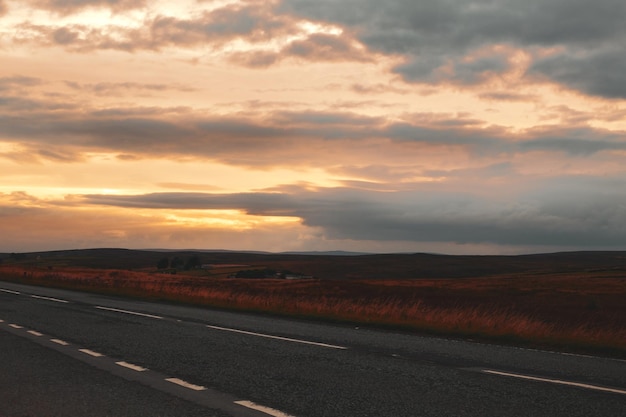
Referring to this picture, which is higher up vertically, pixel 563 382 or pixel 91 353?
pixel 563 382

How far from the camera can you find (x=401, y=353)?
456 inches

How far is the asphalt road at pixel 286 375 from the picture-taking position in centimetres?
717

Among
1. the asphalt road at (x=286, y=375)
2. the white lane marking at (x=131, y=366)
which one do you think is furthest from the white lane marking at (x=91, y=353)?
the white lane marking at (x=131, y=366)

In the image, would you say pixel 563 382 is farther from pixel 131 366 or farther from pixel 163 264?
pixel 163 264

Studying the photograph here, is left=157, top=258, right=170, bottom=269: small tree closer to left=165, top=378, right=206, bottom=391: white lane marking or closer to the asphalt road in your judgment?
the asphalt road

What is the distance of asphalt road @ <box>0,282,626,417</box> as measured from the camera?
7.17m

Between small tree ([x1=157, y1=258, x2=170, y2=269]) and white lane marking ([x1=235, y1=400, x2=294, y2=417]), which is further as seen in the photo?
small tree ([x1=157, y1=258, x2=170, y2=269])

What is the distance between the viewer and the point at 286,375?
913 cm

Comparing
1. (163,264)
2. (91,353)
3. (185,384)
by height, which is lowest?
(163,264)

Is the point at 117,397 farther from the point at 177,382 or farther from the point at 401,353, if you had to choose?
the point at 401,353

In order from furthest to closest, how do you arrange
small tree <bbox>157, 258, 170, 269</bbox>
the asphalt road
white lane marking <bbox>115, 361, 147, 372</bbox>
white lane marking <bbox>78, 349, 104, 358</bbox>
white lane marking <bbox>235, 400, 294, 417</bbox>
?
small tree <bbox>157, 258, 170, 269</bbox> → white lane marking <bbox>78, 349, 104, 358</bbox> → white lane marking <bbox>115, 361, 147, 372</bbox> → the asphalt road → white lane marking <bbox>235, 400, 294, 417</bbox>

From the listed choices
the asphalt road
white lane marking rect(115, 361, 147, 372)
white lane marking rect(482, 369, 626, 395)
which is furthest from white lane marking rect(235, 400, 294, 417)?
white lane marking rect(482, 369, 626, 395)

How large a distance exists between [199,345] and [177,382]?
390 centimetres

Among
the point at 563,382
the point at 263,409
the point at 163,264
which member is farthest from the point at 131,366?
the point at 163,264
